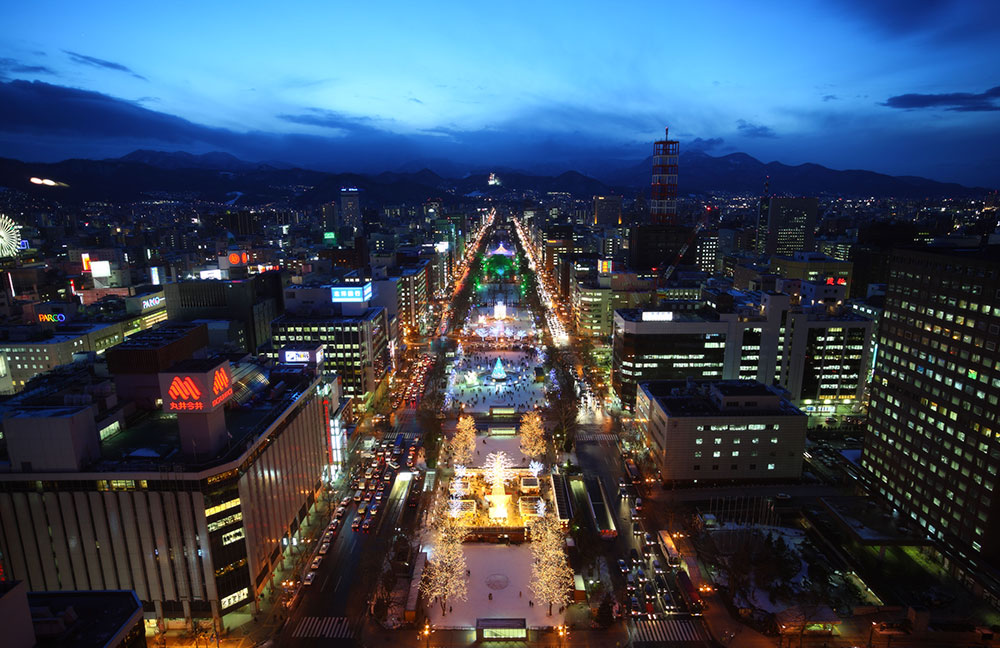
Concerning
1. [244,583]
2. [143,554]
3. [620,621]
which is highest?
[143,554]

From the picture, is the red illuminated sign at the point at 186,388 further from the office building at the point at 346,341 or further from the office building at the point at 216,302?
the office building at the point at 216,302

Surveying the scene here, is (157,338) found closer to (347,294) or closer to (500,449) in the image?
(347,294)

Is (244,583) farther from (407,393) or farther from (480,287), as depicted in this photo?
(480,287)

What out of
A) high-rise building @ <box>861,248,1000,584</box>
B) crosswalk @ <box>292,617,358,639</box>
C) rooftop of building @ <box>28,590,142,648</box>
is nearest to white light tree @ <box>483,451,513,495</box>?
crosswalk @ <box>292,617,358,639</box>

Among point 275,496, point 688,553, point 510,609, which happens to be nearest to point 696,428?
point 688,553

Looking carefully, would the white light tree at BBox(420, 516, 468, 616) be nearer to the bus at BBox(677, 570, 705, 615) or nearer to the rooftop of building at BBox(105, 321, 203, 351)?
the bus at BBox(677, 570, 705, 615)
